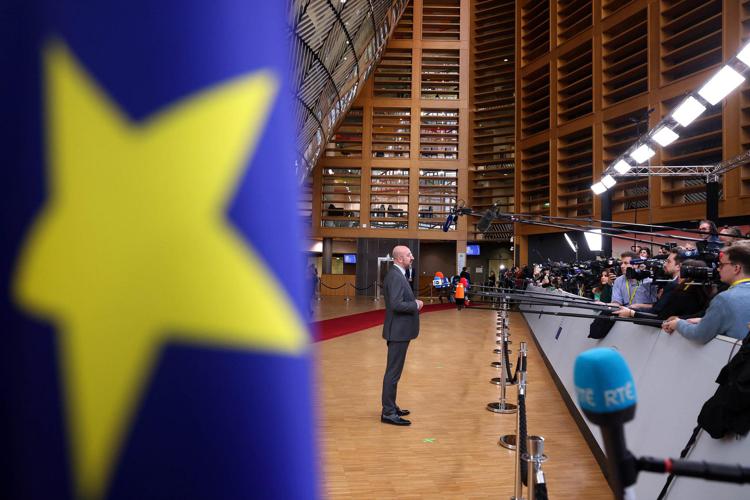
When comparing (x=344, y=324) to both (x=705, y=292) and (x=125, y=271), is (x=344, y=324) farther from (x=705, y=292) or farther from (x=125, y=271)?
(x=125, y=271)

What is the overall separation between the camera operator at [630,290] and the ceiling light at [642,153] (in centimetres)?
294

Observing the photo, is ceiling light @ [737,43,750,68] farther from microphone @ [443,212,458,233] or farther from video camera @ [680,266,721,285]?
video camera @ [680,266,721,285]

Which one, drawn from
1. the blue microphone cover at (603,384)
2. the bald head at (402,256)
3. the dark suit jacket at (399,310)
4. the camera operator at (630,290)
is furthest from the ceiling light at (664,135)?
the blue microphone cover at (603,384)

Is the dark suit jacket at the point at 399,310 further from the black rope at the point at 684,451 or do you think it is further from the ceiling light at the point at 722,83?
the ceiling light at the point at 722,83

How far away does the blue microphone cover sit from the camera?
0.59 metres

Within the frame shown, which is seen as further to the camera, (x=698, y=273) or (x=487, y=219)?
(x=487, y=219)

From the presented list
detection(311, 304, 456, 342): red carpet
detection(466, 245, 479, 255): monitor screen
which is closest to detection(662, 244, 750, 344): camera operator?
detection(311, 304, 456, 342): red carpet

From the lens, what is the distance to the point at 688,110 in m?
6.96

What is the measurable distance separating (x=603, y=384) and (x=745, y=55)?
7048 millimetres

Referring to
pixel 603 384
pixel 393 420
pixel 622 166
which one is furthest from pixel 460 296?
pixel 622 166

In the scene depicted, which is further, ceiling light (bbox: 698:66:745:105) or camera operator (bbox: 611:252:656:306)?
ceiling light (bbox: 698:66:745:105)

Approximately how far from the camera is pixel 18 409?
0.46 m

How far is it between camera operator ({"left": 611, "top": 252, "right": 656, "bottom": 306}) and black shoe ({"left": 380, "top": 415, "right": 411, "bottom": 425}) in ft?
9.48

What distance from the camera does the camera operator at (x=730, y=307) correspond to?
2.44 meters
